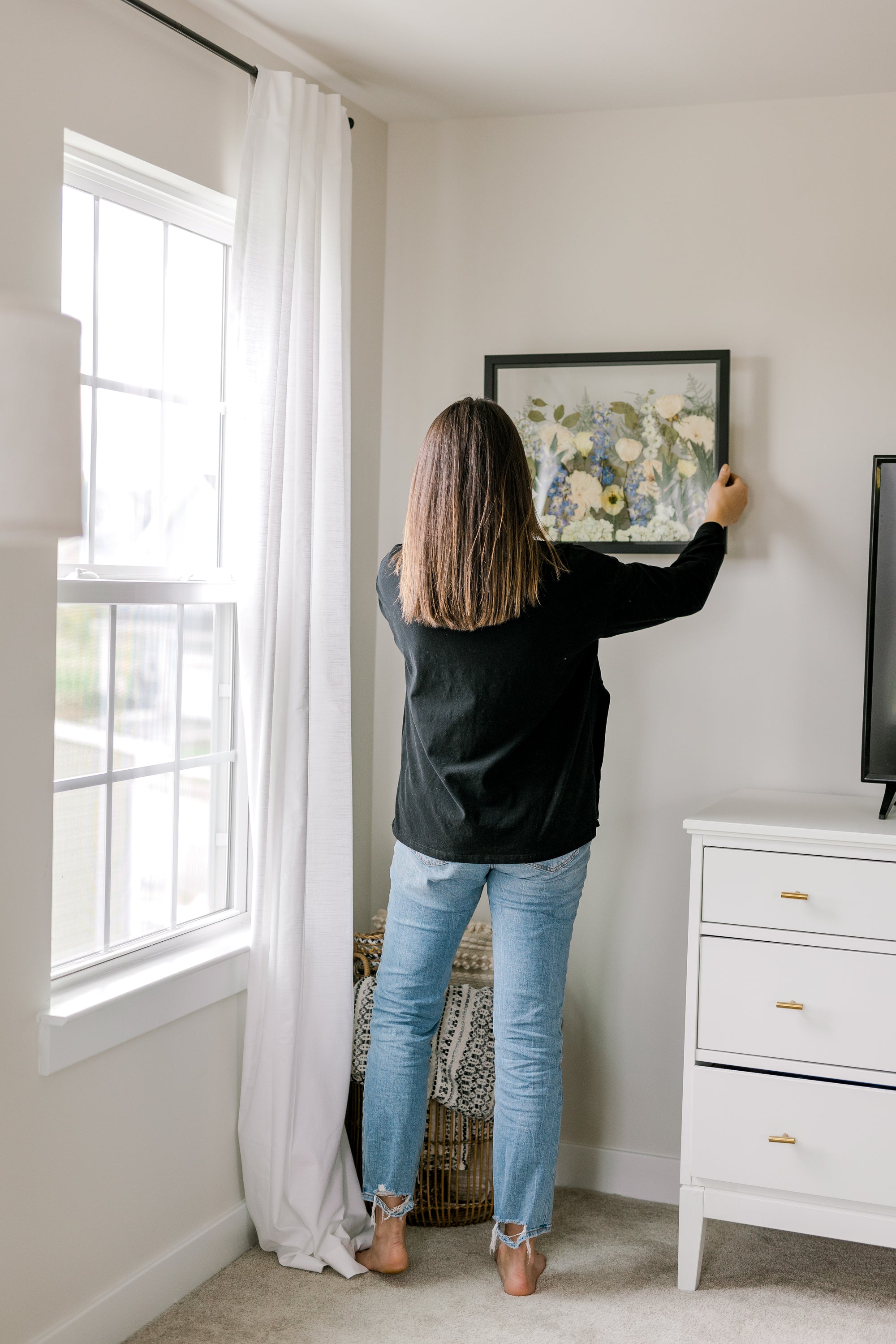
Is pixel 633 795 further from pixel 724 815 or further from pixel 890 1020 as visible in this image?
pixel 890 1020

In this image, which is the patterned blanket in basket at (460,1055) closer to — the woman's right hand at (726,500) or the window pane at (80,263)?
the woman's right hand at (726,500)

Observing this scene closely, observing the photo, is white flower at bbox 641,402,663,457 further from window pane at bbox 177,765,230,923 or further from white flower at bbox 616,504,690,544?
window pane at bbox 177,765,230,923

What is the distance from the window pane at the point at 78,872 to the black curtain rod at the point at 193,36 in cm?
133

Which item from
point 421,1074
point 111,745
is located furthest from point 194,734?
point 421,1074

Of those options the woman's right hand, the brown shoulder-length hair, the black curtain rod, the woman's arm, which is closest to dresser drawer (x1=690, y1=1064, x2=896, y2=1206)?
the woman's arm

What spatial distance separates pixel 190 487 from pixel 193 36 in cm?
80

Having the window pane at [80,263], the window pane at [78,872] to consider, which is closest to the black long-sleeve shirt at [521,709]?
the window pane at [78,872]

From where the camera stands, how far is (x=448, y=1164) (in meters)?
2.50

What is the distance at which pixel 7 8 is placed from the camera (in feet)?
5.74

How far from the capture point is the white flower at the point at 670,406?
8.73ft

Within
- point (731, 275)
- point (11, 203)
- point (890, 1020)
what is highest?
point (731, 275)

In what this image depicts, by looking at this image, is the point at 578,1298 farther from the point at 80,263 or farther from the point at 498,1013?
the point at 80,263

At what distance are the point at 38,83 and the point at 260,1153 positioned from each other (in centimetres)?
195

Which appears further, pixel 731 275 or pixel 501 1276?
pixel 731 275
